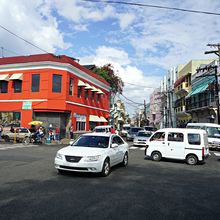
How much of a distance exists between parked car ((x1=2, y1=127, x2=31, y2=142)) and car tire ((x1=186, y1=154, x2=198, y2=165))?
1667cm

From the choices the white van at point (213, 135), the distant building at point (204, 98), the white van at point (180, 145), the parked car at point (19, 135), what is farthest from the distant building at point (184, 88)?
the white van at point (180, 145)

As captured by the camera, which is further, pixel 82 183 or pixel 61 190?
pixel 82 183

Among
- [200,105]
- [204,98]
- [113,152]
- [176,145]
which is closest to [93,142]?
[113,152]

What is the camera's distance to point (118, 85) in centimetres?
5681

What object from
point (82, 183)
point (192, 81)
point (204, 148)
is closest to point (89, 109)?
point (192, 81)

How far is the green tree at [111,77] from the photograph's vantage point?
53.9 metres

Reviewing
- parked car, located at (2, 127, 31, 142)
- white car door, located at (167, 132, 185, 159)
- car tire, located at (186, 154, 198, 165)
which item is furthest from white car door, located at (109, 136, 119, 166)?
parked car, located at (2, 127, 31, 142)

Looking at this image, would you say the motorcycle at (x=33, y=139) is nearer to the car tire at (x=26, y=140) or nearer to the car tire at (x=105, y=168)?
the car tire at (x=26, y=140)

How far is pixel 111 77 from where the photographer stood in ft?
181

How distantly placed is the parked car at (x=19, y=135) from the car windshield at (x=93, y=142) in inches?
645

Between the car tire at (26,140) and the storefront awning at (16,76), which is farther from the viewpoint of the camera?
the storefront awning at (16,76)

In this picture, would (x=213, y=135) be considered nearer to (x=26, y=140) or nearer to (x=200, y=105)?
(x=200, y=105)

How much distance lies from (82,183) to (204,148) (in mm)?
8032

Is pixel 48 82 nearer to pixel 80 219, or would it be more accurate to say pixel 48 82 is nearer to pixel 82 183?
pixel 82 183
